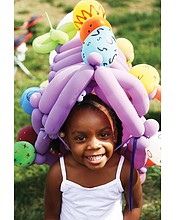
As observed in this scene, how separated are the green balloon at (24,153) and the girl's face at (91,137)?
0.24 metres

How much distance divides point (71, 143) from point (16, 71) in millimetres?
1610

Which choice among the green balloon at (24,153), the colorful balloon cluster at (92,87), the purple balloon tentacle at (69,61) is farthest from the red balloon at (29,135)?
the purple balloon tentacle at (69,61)

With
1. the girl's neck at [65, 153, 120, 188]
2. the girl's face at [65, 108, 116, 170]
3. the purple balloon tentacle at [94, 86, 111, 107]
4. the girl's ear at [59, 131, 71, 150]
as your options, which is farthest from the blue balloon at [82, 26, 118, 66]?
the girl's neck at [65, 153, 120, 188]

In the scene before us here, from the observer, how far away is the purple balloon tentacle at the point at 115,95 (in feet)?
6.69

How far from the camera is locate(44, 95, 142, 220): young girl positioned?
7.00 ft

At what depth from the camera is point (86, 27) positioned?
7.13 feet

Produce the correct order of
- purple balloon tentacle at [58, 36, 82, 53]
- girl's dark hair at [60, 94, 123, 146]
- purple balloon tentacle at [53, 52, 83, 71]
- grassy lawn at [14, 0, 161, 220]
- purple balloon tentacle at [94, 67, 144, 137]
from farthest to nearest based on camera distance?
grassy lawn at [14, 0, 161, 220] → purple balloon tentacle at [58, 36, 82, 53] → purple balloon tentacle at [53, 52, 83, 71] → girl's dark hair at [60, 94, 123, 146] → purple balloon tentacle at [94, 67, 144, 137]

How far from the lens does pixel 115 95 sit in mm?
2037

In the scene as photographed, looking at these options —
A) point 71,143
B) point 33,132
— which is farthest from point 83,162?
point 33,132

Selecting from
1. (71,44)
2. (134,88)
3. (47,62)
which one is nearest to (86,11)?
(71,44)

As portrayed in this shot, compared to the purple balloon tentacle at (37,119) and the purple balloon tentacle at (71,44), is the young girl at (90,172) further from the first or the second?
the purple balloon tentacle at (71,44)

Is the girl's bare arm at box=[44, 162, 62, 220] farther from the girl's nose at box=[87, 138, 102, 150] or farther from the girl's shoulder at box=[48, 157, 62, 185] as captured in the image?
the girl's nose at box=[87, 138, 102, 150]

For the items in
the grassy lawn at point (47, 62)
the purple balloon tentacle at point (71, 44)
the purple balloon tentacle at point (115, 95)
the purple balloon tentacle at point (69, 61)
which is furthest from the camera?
the grassy lawn at point (47, 62)

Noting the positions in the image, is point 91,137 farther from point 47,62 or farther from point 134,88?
point 47,62
